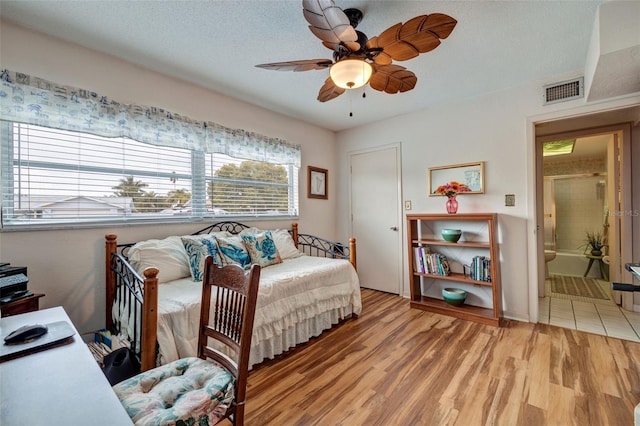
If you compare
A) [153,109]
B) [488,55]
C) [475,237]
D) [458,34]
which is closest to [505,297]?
[475,237]

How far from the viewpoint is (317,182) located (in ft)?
13.2

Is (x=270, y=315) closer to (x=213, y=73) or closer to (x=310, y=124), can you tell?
(x=213, y=73)

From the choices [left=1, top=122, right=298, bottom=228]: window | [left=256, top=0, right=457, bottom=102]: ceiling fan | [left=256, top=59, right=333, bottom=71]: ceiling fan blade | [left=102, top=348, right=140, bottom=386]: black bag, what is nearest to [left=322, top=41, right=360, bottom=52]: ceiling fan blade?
[left=256, top=0, right=457, bottom=102]: ceiling fan

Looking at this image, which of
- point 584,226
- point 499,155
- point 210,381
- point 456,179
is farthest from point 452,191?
point 584,226

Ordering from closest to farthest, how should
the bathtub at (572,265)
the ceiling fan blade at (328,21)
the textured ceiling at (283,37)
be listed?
1. the ceiling fan blade at (328,21)
2. the textured ceiling at (283,37)
3. the bathtub at (572,265)

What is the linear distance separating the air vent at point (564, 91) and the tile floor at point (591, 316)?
2.15 m

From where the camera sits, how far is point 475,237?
3.06 m

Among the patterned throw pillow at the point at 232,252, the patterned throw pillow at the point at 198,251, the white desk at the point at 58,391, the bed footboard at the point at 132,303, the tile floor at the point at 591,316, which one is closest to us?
the white desk at the point at 58,391

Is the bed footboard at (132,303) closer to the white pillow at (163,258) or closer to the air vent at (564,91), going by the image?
the white pillow at (163,258)

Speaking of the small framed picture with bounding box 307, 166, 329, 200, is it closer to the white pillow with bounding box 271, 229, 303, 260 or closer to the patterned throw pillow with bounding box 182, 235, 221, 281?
the white pillow with bounding box 271, 229, 303, 260

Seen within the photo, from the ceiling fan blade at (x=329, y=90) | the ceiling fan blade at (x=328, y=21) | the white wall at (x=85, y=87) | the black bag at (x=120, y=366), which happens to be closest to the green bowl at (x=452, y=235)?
the ceiling fan blade at (x=329, y=90)

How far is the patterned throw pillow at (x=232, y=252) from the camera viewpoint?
242 cm

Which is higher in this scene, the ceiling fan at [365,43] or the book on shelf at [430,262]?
the ceiling fan at [365,43]

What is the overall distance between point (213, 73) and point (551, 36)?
8.84ft
